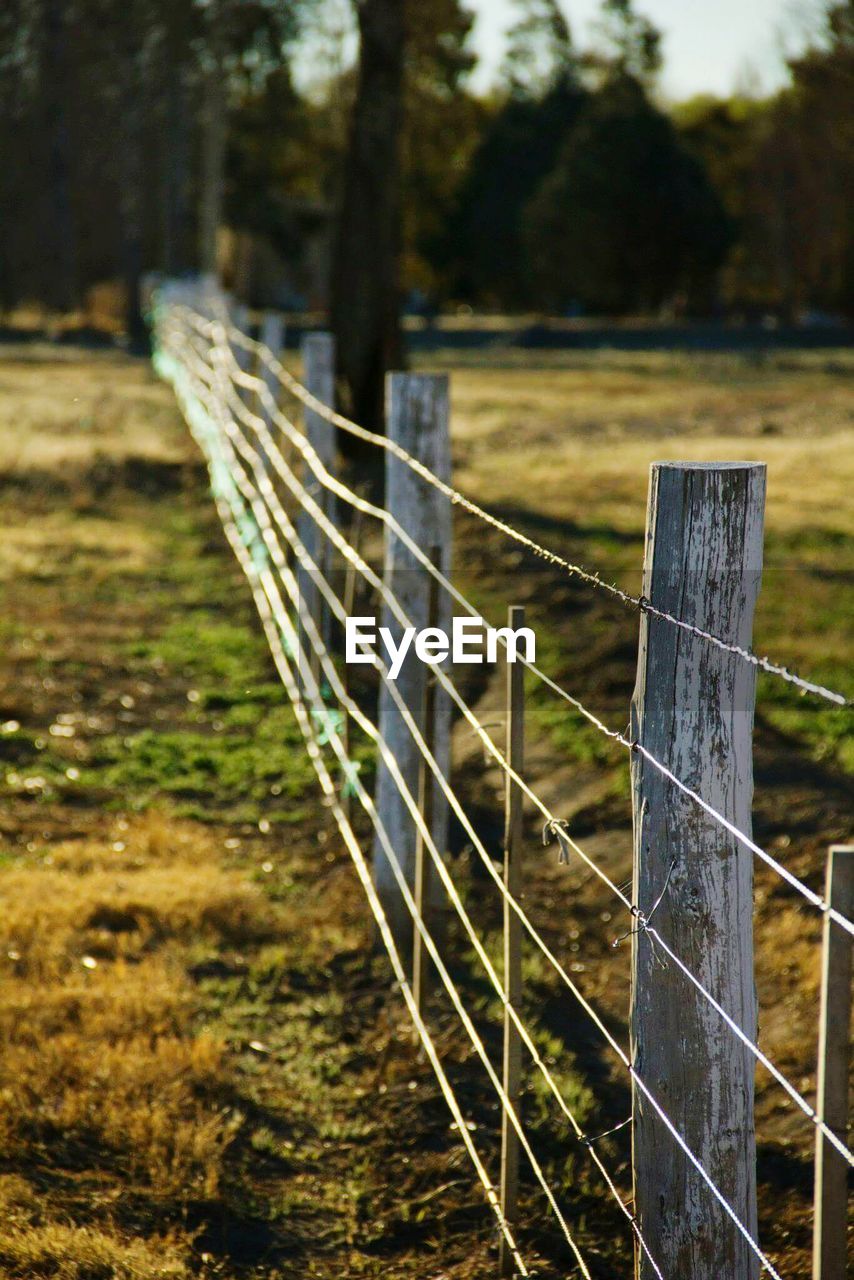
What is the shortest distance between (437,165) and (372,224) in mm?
41079

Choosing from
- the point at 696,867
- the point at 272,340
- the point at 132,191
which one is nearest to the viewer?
the point at 696,867

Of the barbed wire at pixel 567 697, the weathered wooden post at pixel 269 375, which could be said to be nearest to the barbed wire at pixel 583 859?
the barbed wire at pixel 567 697

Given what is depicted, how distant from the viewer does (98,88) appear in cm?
4334

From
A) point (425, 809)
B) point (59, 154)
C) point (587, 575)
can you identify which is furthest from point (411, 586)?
point (59, 154)

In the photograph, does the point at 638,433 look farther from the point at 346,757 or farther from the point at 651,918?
the point at 651,918

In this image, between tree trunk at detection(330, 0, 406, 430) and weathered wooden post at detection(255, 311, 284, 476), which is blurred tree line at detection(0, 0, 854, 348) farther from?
weathered wooden post at detection(255, 311, 284, 476)

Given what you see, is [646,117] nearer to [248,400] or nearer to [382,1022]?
[248,400]

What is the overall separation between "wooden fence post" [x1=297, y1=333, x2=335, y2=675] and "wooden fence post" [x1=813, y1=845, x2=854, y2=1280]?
572 centimetres

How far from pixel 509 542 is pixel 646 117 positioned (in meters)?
41.9

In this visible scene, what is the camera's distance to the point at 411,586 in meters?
5.35

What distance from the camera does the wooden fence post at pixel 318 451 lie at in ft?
25.9

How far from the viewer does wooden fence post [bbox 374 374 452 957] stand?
512 cm

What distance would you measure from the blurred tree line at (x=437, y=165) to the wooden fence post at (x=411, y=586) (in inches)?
865

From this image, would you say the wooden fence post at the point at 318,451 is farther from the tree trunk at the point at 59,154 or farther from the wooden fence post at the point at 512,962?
the tree trunk at the point at 59,154
